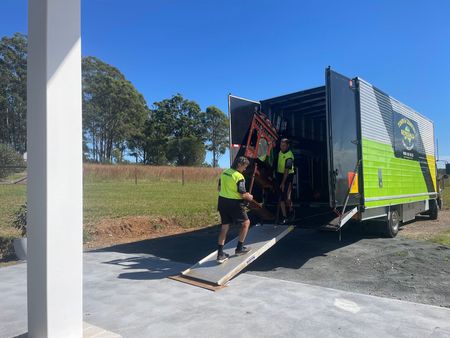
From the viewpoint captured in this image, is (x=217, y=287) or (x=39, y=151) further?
(x=217, y=287)

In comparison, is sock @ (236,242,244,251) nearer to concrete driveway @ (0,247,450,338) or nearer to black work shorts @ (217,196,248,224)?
black work shorts @ (217,196,248,224)

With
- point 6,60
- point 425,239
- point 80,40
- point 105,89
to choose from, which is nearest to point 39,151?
point 80,40

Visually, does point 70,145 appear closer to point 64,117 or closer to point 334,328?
point 64,117

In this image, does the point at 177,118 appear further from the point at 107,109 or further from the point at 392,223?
the point at 392,223

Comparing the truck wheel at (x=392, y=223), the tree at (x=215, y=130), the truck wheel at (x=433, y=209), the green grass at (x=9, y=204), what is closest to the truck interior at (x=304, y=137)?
the truck wheel at (x=392, y=223)

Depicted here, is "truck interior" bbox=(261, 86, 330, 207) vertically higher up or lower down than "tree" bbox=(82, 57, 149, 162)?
lower down

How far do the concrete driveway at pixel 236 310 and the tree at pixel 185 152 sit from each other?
48.6m

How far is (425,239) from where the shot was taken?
984 cm

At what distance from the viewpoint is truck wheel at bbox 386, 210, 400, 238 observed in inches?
370

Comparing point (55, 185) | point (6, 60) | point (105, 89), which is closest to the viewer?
point (55, 185)

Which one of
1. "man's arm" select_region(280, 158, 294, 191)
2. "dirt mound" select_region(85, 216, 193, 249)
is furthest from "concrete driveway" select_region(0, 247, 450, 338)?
"dirt mound" select_region(85, 216, 193, 249)

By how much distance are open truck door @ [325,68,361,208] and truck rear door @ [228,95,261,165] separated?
6.36 feet

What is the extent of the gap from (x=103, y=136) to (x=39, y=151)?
48673 millimetres

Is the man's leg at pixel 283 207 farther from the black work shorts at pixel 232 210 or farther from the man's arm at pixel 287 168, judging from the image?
the black work shorts at pixel 232 210
